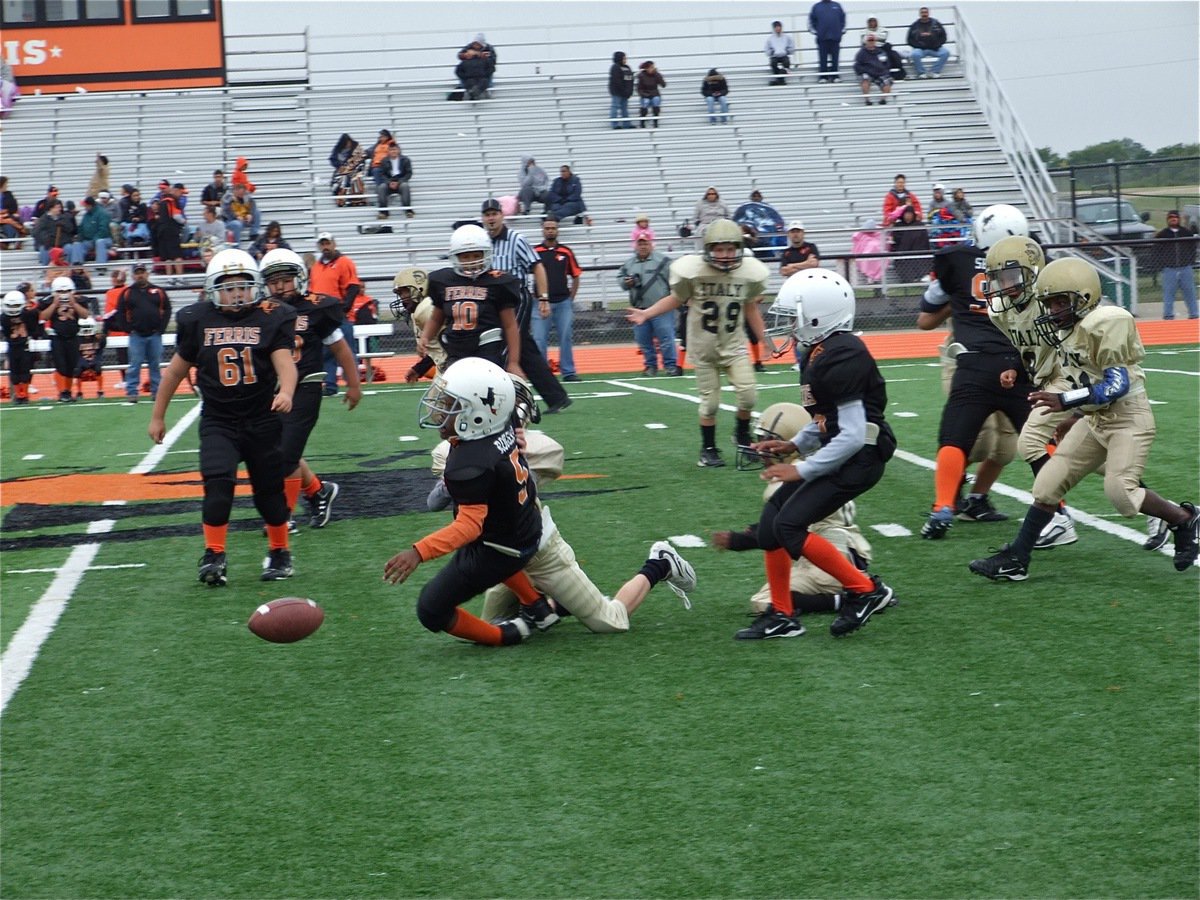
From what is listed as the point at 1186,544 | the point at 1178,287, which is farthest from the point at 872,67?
the point at 1186,544

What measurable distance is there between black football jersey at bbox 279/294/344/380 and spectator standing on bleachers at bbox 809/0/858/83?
24794 millimetres

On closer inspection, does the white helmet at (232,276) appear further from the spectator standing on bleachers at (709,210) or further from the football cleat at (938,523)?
the spectator standing on bleachers at (709,210)

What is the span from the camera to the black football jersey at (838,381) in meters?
5.97

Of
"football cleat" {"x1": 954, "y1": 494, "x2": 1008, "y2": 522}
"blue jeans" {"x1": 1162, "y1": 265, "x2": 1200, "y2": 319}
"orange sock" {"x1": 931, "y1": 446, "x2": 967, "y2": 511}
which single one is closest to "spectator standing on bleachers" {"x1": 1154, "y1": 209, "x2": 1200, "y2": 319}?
"blue jeans" {"x1": 1162, "y1": 265, "x2": 1200, "y2": 319}

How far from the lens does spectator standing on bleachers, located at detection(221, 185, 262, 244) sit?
1016 inches

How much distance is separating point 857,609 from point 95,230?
22.0m

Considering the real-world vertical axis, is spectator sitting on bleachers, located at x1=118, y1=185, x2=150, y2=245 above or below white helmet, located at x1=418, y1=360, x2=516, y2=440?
above

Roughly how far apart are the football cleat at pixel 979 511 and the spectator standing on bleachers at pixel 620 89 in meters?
24.3

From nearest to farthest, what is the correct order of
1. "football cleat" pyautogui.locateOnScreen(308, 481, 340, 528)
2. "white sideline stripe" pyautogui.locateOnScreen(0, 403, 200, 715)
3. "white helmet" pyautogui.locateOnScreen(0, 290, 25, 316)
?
"white sideline stripe" pyautogui.locateOnScreen(0, 403, 200, 715) → "football cleat" pyautogui.locateOnScreen(308, 481, 340, 528) → "white helmet" pyautogui.locateOnScreen(0, 290, 25, 316)

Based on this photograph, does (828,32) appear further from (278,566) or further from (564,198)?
(278,566)

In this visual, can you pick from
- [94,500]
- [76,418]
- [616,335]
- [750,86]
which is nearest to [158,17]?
[750,86]

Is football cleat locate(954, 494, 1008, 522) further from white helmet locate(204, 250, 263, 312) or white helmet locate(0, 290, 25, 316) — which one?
white helmet locate(0, 290, 25, 316)

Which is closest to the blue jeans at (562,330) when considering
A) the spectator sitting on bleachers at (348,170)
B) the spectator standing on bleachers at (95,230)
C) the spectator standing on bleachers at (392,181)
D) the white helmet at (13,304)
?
the white helmet at (13,304)

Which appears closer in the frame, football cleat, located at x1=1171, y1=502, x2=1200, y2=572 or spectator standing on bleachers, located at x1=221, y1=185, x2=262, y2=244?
football cleat, located at x1=1171, y1=502, x2=1200, y2=572
